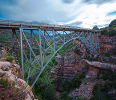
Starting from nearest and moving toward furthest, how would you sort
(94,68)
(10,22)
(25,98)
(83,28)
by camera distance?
(25,98), (10,22), (83,28), (94,68)

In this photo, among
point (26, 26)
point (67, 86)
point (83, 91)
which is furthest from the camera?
point (67, 86)

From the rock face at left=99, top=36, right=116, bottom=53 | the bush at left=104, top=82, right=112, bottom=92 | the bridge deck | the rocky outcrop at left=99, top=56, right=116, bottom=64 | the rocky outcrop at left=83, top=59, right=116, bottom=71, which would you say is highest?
the bridge deck

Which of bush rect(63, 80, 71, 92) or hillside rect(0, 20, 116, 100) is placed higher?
hillside rect(0, 20, 116, 100)

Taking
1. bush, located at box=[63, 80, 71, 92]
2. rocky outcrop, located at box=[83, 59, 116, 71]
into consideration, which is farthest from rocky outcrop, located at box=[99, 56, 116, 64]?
bush, located at box=[63, 80, 71, 92]

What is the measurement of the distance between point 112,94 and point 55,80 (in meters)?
10.8

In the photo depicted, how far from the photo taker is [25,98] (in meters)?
3.11

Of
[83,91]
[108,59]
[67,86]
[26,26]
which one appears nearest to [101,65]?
[108,59]

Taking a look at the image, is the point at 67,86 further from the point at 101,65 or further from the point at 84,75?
the point at 101,65

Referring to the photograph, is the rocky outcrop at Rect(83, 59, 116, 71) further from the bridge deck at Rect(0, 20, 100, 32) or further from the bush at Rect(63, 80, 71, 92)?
the bridge deck at Rect(0, 20, 100, 32)

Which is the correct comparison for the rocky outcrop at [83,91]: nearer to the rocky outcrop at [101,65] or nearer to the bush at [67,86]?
the bush at [67,86]

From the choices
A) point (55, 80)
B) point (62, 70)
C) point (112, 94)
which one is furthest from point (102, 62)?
point (55, 80)

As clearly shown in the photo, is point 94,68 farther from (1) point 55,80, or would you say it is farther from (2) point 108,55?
(1) point 55,80

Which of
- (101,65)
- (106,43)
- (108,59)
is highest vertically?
(106,43)

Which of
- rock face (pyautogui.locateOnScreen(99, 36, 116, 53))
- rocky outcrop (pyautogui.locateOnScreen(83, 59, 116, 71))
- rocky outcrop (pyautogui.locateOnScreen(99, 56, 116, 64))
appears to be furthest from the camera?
rock face (pyautogui.locateOnScreen(99, 36, 116, 53))
